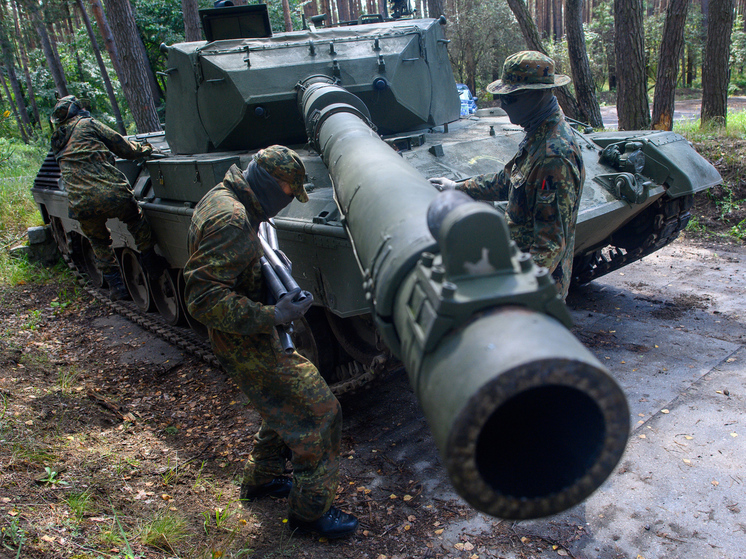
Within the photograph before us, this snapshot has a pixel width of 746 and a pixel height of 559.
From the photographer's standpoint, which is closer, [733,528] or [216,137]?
[733,528]

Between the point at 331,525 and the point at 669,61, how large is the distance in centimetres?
933

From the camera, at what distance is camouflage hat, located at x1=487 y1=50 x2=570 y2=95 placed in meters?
3.06

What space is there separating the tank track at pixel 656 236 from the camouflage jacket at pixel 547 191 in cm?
224

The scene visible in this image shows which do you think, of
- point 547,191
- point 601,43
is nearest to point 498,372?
point 547,191

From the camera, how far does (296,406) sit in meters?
2.93

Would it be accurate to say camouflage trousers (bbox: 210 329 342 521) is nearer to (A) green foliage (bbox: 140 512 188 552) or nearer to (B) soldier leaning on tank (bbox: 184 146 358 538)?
(B) soldier leaning on tank (bbox: 184 146 358 538)

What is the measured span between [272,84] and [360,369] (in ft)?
7.46

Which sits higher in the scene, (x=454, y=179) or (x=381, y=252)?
(x=381, y=252)

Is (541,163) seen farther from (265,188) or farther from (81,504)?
(81,504)

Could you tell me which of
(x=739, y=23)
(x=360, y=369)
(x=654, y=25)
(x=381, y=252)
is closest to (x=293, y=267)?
(x=360, y=369)

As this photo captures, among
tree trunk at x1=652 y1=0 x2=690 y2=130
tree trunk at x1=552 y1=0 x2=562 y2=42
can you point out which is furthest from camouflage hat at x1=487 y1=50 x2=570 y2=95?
tree trunk at x1=552 y1=0 x2=562 y2=42

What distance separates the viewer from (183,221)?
16.1 ft

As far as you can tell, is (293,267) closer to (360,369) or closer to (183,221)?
(360,369)

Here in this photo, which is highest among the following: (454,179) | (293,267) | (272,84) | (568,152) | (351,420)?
(272,84)
